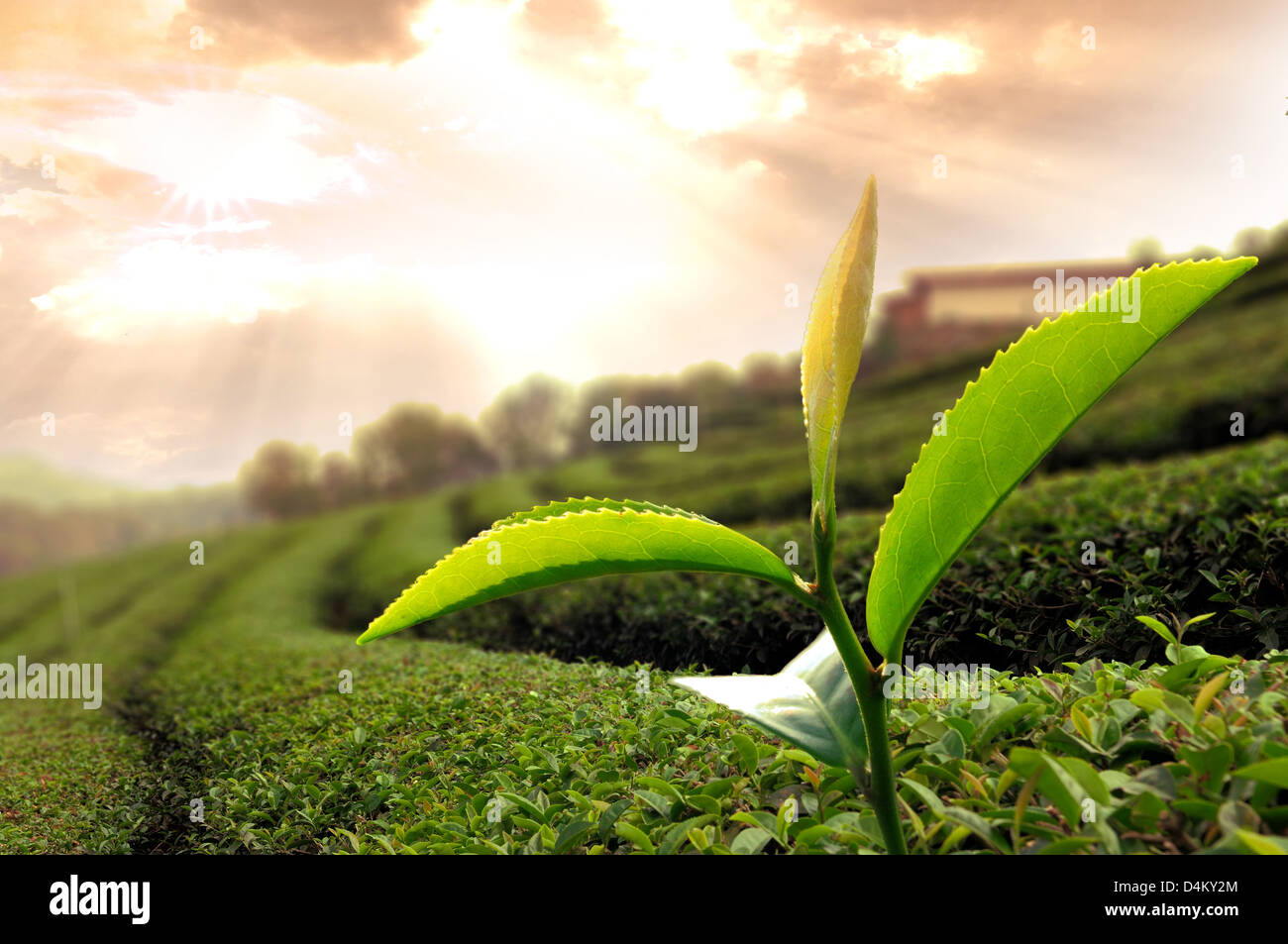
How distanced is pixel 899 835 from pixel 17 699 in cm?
550

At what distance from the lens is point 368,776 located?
6.50 feet

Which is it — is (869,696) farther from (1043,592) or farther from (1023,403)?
(1043,592)

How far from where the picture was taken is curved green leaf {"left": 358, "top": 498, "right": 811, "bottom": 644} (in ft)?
3.26

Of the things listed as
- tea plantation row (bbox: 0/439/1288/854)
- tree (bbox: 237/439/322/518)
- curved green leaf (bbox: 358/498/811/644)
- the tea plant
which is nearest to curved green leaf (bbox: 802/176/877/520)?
the tea plant

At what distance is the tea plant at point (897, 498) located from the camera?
100cm

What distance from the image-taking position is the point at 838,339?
1.00 metres

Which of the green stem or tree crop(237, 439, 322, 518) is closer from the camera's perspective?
the green stem

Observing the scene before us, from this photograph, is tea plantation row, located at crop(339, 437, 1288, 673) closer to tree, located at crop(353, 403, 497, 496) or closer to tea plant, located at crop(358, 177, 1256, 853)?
tea plant, located at crop(358, 177, 1256, 853)

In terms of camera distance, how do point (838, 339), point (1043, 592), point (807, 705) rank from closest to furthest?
1. point (838, 339)
2. point (807, 705)
3. point (1043, 592)

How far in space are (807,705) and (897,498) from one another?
0.37 meters

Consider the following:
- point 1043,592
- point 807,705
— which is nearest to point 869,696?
point 807,705

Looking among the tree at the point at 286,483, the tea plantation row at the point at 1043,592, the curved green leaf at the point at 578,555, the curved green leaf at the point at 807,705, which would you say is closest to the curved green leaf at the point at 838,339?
the curved green leaf at the point at 578,555

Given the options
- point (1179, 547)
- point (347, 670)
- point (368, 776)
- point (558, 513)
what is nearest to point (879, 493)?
point (1179, 547)

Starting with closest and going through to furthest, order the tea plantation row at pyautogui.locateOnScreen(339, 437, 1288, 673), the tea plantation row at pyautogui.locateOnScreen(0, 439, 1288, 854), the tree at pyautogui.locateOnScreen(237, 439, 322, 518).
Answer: the tea plantation row at pyautogui.locateOnScreen(0, 439, 1288, 854) < the tea plantation row at pyautogui.locateOnScreen(339, 437, 1288, 673) < the tree at pyautogui.locateOnScreen(237, 439, 322, 518)
